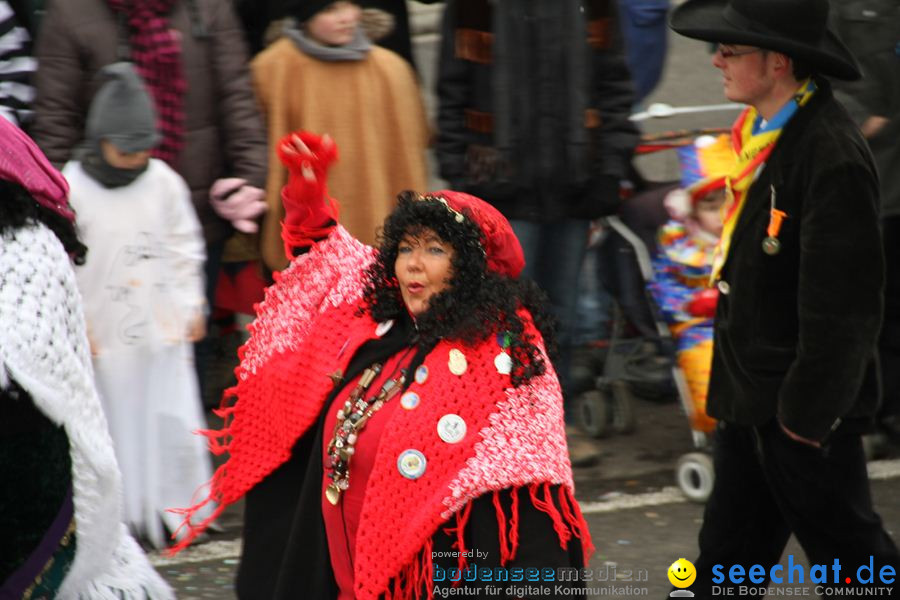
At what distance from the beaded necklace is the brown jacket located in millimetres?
2571

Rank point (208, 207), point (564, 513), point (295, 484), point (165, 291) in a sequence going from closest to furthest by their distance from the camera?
point (564, 513), point (295, 484), point (165, 291), point (208, 207)

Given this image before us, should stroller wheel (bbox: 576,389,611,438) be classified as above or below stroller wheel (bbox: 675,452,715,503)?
below

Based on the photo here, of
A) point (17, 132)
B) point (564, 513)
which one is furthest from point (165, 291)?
point (564, 513)

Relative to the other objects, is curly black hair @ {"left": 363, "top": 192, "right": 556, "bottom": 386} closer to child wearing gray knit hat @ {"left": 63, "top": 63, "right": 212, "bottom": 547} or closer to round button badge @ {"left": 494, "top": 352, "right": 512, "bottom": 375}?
round button badge @ {"left": 494, "top": 352, "right": 512, "bottom": 375}

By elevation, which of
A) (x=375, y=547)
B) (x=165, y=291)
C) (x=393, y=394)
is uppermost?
(x=393, y=394)

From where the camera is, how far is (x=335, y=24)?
21.6 feet

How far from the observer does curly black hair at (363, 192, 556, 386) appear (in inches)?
156

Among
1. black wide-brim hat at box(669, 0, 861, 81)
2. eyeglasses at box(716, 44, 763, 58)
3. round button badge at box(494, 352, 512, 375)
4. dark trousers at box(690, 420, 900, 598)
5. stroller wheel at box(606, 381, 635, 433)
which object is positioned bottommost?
stroller wheel at box(606, 381, 635, 433)

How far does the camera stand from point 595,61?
6730mm

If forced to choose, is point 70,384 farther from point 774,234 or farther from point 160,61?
point 160,61

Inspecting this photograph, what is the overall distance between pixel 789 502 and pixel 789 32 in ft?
4.34

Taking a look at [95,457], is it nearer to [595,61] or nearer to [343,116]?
[343,116]

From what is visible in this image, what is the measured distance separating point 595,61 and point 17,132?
3.23 metres

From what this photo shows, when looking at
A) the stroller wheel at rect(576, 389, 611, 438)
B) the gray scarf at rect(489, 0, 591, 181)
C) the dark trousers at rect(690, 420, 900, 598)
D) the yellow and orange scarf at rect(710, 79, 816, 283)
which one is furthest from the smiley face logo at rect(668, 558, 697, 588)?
the stroller wheel at rect(576, 389, 611, 438)
